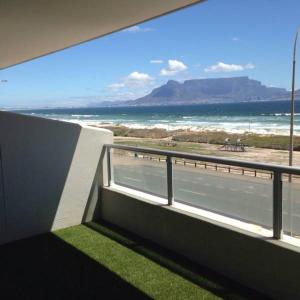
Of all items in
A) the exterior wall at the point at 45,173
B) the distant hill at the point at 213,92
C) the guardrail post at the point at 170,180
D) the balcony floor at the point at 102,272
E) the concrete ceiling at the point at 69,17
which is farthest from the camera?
the distant hill at the point at 213,92

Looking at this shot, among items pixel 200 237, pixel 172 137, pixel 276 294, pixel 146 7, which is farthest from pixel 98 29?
pixel 172 137

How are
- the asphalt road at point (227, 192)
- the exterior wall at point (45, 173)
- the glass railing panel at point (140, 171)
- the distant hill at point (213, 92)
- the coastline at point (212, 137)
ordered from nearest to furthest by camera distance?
the asphalt road at point (227, 192) → the glass railing panel at point (140, 171) → the exterior wall at point (45, 173) → the coastline at point (212, 137) → the distant hill at point (213, 92)

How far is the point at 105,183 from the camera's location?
6270mm

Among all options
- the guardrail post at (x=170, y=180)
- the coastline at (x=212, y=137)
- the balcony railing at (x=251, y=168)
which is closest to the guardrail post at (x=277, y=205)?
the balcony railing at (x=251, y=168)

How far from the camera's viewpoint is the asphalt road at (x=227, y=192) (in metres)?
3.68

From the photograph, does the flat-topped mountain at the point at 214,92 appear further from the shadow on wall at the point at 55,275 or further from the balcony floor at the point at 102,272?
the shadow on wall at the point at 55,275

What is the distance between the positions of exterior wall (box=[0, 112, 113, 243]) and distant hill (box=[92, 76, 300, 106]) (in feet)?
358

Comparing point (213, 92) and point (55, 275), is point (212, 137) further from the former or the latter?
point (213, 92)

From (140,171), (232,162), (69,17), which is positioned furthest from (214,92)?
(69,17)

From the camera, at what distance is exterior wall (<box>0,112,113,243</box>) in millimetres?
5297

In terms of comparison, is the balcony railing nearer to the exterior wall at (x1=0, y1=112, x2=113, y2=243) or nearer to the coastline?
the exterior wall at (x1=0, y1=112, x2=113, y2=243)

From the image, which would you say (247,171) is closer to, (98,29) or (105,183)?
(98,29)

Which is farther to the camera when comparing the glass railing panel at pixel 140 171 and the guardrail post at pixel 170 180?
the glass railing panel at pixel 140 171

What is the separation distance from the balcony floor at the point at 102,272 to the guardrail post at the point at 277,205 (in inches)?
22.1
